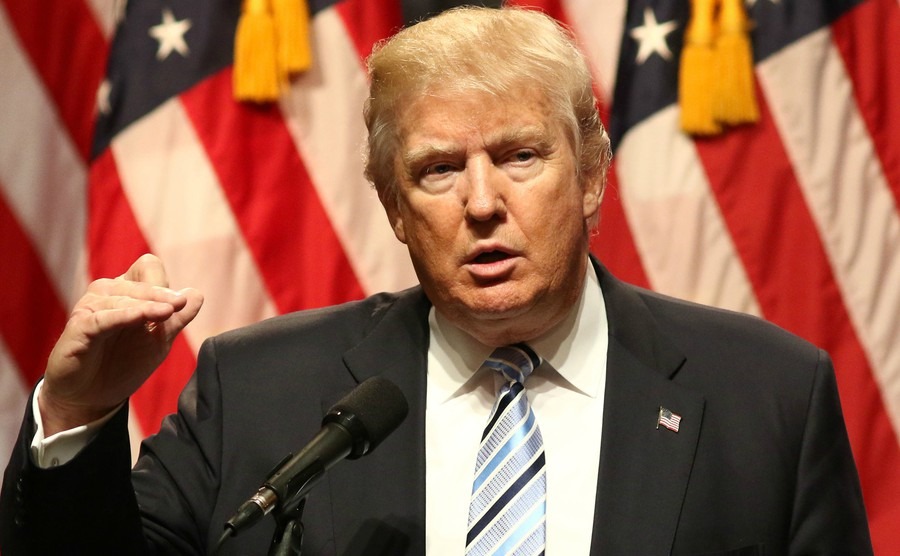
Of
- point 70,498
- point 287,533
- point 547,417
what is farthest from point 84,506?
point 547,417

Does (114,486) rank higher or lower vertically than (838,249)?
higher

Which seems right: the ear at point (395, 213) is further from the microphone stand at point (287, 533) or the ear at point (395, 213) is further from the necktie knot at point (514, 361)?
the microphone stand at point (287, 533)

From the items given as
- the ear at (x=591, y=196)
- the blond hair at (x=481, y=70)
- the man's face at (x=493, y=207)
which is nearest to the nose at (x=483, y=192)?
the man's face at (x=493, y=207)

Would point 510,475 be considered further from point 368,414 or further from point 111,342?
point 111,342

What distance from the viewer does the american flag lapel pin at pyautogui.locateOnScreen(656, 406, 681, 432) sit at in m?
1.96

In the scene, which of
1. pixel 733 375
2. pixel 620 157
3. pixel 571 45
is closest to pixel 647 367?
pixel 733 375

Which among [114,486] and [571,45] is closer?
[114,486]

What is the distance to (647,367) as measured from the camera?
80.4 inches

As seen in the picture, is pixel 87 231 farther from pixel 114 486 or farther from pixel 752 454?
pixel 752 454

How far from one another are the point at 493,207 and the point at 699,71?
4.23 feet

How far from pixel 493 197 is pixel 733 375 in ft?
1.82

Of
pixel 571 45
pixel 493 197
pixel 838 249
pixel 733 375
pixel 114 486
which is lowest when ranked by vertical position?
pixel 838 249

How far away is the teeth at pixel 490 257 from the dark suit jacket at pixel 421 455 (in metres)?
0.28

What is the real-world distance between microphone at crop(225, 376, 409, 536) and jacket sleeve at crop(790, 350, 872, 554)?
0.77 meters
